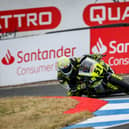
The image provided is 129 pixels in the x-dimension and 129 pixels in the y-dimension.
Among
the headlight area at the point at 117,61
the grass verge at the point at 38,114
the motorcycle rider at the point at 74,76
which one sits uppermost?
the motorcycle rider at the point at 74,76

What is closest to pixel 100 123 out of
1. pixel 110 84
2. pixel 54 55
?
pixel 110 84

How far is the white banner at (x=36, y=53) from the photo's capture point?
1616 cm

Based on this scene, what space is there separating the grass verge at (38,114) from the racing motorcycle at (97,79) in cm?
118

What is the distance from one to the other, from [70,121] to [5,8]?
804 centimetres

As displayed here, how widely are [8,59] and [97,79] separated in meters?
5.31

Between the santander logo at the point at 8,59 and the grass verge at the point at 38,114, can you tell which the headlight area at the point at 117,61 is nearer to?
the santander logo at the point at 8,59

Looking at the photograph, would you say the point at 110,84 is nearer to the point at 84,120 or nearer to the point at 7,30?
Result: the point at 84,120

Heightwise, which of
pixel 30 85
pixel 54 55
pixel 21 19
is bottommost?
pixel 30 85

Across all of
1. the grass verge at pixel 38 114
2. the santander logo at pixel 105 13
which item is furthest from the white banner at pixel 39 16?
the grass verge at pixel 38 114

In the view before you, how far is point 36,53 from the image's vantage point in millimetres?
16328

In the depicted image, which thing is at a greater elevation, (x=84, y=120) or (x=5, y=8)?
(x=5, y=8)

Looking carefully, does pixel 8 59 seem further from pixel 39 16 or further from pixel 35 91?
pixel 39 16

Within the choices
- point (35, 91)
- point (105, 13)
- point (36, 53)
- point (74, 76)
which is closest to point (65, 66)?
point (74, 76)

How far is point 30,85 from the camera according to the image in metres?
16.4
